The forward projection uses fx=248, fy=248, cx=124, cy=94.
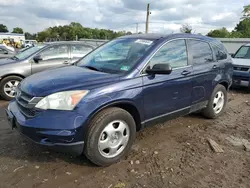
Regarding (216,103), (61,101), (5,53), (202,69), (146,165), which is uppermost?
(5,53)

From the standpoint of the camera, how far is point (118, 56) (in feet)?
13.1

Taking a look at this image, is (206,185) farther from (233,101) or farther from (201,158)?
(233,101)

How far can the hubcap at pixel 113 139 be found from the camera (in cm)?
324

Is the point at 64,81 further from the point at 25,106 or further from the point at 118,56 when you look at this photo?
the point at 118,56

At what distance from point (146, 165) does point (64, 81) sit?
5.20 ft

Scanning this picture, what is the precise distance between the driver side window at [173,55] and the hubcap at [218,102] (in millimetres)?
1448

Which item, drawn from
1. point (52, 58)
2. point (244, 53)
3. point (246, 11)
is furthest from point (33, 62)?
point (246, 11)

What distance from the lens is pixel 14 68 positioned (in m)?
6.70

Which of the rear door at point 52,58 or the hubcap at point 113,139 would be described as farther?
the rear door at point 52,58

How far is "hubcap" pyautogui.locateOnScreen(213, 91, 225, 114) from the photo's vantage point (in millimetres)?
5246

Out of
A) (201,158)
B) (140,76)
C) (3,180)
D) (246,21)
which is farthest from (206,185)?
(246,21)

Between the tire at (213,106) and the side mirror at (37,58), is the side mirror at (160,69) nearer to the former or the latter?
the tire at (213,106)

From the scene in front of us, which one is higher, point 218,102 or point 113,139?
point 218,102

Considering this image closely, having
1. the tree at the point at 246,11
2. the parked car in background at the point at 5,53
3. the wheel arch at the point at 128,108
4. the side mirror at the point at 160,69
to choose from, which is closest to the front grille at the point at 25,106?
the wheel arch at the point at 128,108
